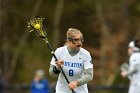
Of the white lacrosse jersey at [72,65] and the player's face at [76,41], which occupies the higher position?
the player's face at [76,41]

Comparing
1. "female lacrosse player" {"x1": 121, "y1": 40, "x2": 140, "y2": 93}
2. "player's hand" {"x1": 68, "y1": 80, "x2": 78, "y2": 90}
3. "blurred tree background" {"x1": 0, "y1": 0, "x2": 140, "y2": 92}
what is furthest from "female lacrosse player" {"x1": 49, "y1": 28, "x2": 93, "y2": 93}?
"blurred tree background" {"x1": 0, "y1": 0, "x2": 140, "y2": 92}

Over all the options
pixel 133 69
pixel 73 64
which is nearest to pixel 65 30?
pixel 133 69

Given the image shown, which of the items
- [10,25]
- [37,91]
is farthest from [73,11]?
[37,91]

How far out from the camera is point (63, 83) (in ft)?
42.4

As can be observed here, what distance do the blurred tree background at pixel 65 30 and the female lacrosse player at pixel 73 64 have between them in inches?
874

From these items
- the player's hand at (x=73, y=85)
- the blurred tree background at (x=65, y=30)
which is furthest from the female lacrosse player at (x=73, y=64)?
the blurred tree background at (x=65, y=30)

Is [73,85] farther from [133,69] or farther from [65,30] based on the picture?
[65,30]

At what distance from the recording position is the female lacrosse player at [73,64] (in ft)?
41.6

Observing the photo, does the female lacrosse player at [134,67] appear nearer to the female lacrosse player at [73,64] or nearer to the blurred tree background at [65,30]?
→ the female lacrosse player at [73,64]

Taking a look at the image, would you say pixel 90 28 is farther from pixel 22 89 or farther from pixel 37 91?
pixel 37 91

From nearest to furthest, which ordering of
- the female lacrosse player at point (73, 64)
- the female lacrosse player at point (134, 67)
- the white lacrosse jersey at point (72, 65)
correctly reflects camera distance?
the female lacrosse player at point (73, 64) → the white lacrosse jersey at point (72, 65) → the female lacrosse player at point (134, 67)

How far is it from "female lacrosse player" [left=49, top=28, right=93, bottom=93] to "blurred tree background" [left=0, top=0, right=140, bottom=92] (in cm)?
2220

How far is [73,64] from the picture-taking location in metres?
12.8

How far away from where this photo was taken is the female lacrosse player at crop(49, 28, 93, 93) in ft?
41.6
